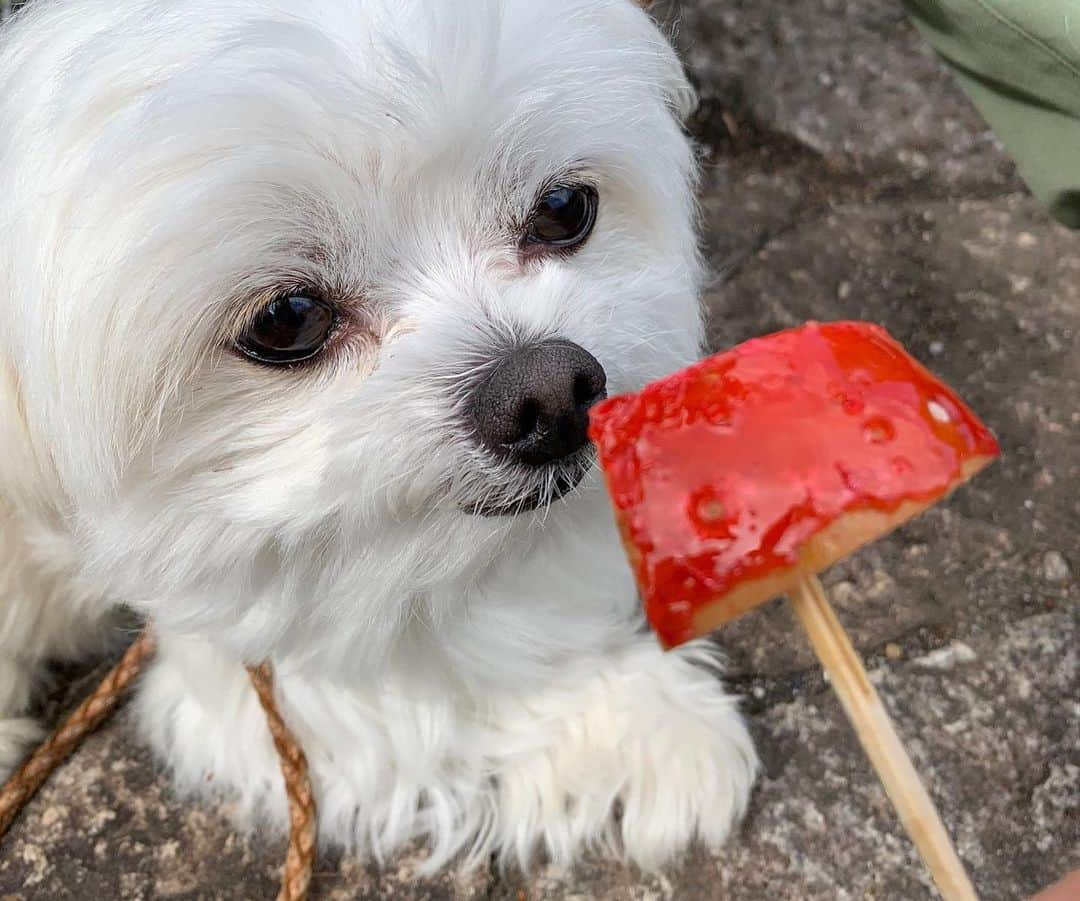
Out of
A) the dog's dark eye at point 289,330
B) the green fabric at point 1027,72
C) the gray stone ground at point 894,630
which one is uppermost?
the dog's dark eye at point 289,330

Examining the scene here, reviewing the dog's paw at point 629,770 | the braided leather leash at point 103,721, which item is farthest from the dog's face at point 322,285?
the dog's paw at point 629,770

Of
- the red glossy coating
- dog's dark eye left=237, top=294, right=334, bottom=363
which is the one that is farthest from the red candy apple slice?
dog's dark eye left=237, top=294, right=334, bottom=363

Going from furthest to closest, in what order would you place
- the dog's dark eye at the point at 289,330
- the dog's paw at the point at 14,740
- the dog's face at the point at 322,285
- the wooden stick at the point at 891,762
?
the dog's paw at the point at 14,740 < the dog's dark eye at the point at 289,330 < the dog's face at the point at 322,285 < the wooden stick at the point at 891,762

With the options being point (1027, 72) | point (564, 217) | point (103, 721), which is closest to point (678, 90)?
point (564, 217)

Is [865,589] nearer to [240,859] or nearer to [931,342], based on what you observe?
[931,342]

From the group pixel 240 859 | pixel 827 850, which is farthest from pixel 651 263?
pixel 240 859

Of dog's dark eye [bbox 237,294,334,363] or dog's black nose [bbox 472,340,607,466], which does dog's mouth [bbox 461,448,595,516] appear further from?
dog's dark eye [bbox 237,294,334,363]

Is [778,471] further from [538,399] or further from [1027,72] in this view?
[1027,72]

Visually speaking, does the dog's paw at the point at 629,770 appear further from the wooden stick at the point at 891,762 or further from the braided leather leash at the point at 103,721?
the wooden stick at the point at 891,762
